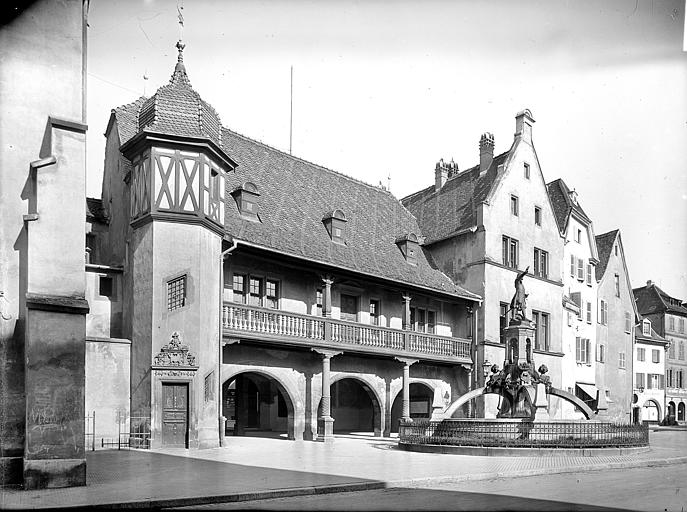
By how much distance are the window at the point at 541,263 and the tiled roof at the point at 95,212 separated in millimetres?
20243

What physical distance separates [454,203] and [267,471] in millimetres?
23674

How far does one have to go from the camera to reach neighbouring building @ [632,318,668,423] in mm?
62562

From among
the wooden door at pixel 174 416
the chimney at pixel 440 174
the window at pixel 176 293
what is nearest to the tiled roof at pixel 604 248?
the chimney at pixel 440 174

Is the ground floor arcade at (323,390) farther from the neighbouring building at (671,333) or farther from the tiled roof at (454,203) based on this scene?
the neighbouring building at (671,333)

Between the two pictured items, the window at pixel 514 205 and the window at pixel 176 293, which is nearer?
the window at pixel 176 293

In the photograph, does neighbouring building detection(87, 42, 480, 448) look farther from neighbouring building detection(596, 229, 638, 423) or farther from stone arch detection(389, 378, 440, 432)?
neighbouring building detection(596, 229, 638, 423)

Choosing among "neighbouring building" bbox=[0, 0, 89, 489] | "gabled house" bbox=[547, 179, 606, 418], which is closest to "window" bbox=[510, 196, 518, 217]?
"gabled house" bbox=[547, 179, 606, 418]

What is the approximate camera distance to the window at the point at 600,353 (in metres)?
44.6

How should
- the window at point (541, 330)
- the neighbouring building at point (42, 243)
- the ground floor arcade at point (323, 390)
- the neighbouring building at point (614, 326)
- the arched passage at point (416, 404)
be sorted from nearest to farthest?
the neighbouring building at point (42, 243)
the ground floor arcade at point (323, 390)
the arched passage at point (416, 404)
the window at point (541, 330)
the neighbouring building at point (614, 326)

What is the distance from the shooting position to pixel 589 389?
41.2m

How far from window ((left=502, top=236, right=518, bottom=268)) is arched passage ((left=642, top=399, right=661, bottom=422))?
3500 centimetres

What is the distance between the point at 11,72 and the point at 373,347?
17661 millimetres

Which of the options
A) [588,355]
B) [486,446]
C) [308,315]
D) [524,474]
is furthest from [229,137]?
[588,355]

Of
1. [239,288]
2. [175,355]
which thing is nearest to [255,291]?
[239,288]
